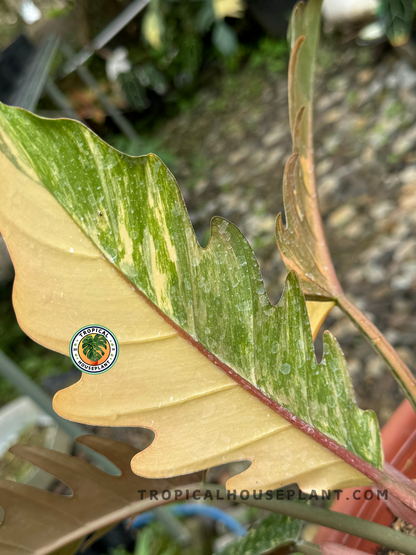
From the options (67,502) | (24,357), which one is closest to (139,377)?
(67,502)

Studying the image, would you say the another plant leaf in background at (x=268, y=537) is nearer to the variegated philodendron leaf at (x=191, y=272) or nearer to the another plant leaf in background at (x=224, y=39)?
the variegated philodendron leaf at (x=191, y=272)

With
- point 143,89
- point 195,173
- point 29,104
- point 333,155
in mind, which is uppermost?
point 143,89

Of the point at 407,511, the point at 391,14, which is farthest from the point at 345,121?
the point at 407,511

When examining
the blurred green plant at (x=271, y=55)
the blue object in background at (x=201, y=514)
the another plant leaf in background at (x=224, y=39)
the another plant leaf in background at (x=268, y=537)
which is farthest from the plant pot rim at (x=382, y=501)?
the another plant leaf in background at (x=224, y=39)

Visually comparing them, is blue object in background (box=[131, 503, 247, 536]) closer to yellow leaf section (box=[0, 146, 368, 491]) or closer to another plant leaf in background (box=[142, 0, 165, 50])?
yellow leaf section (box=[0, 146, 368, 491])

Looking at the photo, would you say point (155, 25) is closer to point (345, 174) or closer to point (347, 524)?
point (345, 174)

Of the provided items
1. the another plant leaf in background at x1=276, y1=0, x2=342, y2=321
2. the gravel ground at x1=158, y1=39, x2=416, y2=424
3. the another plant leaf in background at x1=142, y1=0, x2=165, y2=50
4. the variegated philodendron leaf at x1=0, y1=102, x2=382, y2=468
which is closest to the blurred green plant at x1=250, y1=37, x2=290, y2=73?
the gravel ground at x1=158, y1=39, x2=416, y2=424

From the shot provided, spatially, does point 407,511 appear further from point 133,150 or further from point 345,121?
point 133,150
